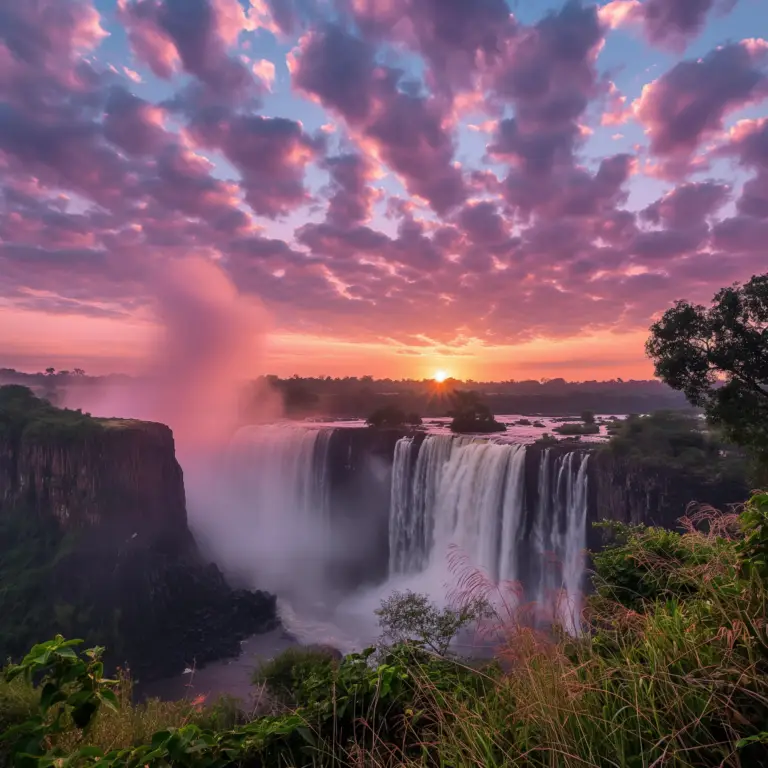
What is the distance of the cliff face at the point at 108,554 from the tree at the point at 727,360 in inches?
1162

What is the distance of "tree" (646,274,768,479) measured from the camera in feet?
49.6

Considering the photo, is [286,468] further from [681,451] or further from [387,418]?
[681,451]

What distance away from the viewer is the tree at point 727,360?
49.6 ft

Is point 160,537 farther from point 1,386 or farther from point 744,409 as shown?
point 744,409

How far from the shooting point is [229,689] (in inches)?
980

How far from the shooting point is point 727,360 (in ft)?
51.2

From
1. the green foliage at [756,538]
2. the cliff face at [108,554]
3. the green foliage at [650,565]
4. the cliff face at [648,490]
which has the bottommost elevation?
the cliff face at [108,554]

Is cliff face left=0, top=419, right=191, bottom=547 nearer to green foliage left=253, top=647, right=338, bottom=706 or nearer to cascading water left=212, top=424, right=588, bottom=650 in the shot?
cascading water left=212, top=424, right=588, bottom=650

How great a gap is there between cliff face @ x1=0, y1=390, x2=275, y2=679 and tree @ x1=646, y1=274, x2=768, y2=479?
29521 millimetres

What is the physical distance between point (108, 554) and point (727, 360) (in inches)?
1722

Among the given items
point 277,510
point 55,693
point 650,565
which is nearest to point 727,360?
point 650,565

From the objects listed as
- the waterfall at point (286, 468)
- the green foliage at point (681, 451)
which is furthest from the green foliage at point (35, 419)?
the green foliage at point (681, 451)

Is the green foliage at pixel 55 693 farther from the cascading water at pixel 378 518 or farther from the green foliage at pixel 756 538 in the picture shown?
the cascading water at pixel 378 518

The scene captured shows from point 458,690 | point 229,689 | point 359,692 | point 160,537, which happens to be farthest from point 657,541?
point 160,537
